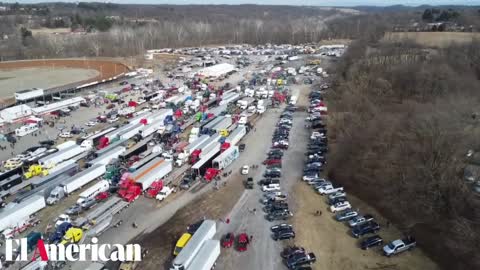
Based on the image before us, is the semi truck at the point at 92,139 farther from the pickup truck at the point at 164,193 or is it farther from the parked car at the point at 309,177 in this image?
the parked car at the point at 309,177

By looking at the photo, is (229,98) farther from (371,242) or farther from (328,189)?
(371,242)

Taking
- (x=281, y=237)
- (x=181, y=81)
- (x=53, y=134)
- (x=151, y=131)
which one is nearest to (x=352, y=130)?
(x=281, y=237)

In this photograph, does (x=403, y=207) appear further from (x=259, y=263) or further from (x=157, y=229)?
(x=157, y=229)

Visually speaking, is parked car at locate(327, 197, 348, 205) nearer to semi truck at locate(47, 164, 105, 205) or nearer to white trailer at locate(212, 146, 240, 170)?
white trailer at locate(212, 146, 240, 170)

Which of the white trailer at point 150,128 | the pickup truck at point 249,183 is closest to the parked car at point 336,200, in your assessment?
the pickup truck at point 249,183

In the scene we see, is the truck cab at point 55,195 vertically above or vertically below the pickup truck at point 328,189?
below

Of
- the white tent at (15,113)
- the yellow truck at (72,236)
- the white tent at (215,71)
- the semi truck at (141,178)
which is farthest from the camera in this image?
the white tent at (215,71)
